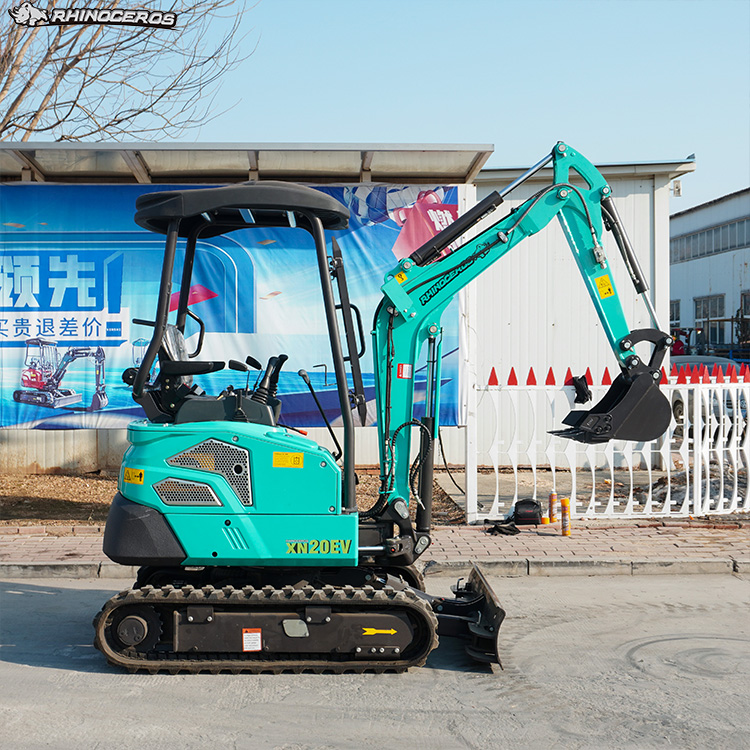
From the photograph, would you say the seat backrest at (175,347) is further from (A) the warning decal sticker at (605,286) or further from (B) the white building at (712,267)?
(B) the white building at (712,267)

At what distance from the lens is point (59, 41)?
14.0 meters

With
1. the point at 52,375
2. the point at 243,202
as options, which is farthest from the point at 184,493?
the point at 52,375

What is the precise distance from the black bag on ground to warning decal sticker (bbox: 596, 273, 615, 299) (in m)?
3.86

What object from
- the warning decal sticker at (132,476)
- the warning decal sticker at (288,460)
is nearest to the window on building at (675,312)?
the warning decal sticker at (288,460)

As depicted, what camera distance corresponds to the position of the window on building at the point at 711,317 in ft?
163

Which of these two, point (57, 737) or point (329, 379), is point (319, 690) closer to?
point (57, 737)

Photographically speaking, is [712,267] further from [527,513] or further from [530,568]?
[530,568]

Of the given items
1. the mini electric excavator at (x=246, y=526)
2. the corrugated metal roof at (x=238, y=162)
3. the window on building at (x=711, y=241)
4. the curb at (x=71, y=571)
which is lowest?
the curb at (x=71, y=571)

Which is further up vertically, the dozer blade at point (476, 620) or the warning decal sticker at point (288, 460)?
the warning decal sticker at point (288, 460)

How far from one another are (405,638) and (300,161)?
655 centimetres

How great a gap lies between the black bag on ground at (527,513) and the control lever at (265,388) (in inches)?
189

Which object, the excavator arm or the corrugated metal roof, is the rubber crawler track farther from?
the corrugated metal roof

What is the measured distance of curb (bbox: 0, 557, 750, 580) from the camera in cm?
801

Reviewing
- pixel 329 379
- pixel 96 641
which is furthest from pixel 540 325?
pixel 96 641
